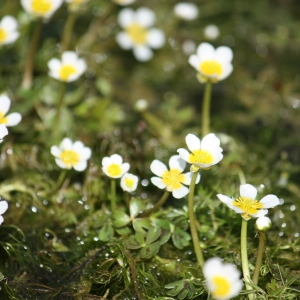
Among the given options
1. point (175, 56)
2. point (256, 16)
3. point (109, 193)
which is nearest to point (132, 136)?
point (109, 193)

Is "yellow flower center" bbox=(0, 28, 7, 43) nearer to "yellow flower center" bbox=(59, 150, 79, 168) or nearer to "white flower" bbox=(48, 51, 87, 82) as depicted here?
"white flower" bbox=(48, 51, 87, 82)

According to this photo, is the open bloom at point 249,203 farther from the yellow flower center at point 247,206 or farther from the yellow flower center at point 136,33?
the yellow flower center at point 136,33

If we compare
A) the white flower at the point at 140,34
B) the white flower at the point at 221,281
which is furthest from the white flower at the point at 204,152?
the white flower at the point at 140,34

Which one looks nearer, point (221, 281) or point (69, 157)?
point (221, 281)

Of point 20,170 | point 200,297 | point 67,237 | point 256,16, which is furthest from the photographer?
point 256,16

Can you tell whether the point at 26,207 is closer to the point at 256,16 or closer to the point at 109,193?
the point at 109,193

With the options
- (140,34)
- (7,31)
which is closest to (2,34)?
(7,31)

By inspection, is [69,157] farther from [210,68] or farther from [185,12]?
[185,12]
